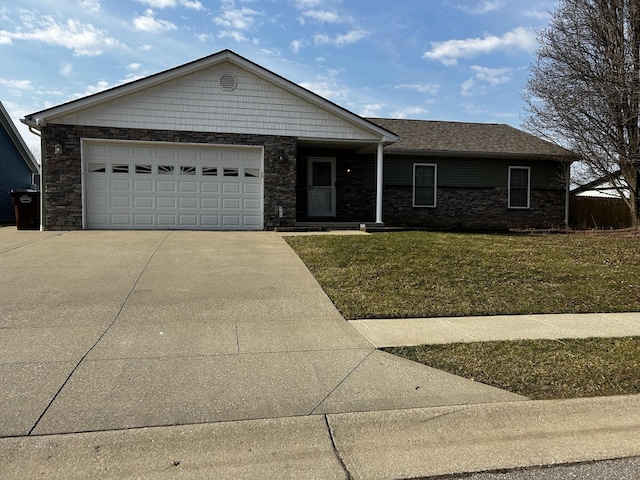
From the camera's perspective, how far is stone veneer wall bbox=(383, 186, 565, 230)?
18094 mm

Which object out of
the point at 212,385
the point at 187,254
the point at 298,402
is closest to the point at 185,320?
the point at 212,385

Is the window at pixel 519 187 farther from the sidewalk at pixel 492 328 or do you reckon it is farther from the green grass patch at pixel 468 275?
the sidewalk at pixel 492 328

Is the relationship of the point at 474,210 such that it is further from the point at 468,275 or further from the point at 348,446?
the point at 348,446

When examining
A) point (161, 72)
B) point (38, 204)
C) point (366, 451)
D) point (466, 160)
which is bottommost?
point (366, 451)

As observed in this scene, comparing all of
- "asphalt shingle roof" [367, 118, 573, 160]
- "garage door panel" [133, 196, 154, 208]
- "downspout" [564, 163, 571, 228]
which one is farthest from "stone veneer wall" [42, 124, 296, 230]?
"downspout" [564, 163, 571, 228]

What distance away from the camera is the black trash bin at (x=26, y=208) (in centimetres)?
1405

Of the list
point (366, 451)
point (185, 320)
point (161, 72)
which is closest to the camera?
point (366, 451)

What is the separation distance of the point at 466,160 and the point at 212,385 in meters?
16.7

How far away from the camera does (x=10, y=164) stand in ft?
75.9

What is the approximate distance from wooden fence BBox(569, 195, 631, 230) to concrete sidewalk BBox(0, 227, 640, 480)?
594 inches

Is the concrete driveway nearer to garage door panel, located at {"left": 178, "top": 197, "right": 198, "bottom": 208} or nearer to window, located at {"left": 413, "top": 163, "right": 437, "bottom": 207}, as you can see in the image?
garage door panel, located at {"left": 178, "top": 197, "right": 198, "bottom": 208}

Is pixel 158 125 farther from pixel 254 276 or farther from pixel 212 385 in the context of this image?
pixel 212 385

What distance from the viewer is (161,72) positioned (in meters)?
13.4

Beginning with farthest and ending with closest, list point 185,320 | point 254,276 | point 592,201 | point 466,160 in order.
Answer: point 592,201, point 466,160, point 254,276, point 185,320
